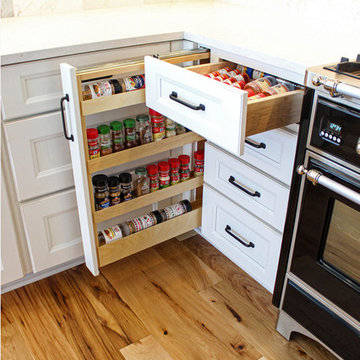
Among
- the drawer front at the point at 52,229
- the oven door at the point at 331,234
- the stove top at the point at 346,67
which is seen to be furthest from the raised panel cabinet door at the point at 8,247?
the stove top at the point at 346,67

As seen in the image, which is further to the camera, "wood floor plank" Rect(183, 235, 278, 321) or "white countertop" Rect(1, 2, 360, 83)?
"wood floor plank" Rect(183, 235, 278, 321)

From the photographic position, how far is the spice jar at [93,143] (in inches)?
55.3

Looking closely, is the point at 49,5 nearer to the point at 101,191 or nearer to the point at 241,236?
the point at 101,191

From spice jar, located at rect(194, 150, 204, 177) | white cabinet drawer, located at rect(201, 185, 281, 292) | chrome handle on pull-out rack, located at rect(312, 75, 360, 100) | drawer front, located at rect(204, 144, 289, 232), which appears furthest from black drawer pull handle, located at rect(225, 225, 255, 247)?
chrome handle on pull-out rack, located at rect(312, 75, 360, 100)

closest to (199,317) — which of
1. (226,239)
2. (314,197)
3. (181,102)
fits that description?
(226,239)

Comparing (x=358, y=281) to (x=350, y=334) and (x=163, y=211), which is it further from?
(x=163, y=211)

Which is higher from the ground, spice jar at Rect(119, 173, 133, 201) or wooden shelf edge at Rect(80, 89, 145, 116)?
wooden shelf edge at Rect(80, 89, 145, 116)

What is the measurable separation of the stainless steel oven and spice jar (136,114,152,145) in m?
0.58

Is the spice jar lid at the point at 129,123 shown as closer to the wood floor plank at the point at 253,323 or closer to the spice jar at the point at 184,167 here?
the spice jar at the point at 184,167

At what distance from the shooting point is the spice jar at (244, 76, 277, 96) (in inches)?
52.0

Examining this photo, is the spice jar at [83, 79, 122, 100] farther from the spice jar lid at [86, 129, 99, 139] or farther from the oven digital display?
the oven digital display

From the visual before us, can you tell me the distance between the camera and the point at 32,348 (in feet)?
4.75

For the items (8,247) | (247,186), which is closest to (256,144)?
(247,186)

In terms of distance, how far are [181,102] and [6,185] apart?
641mm
